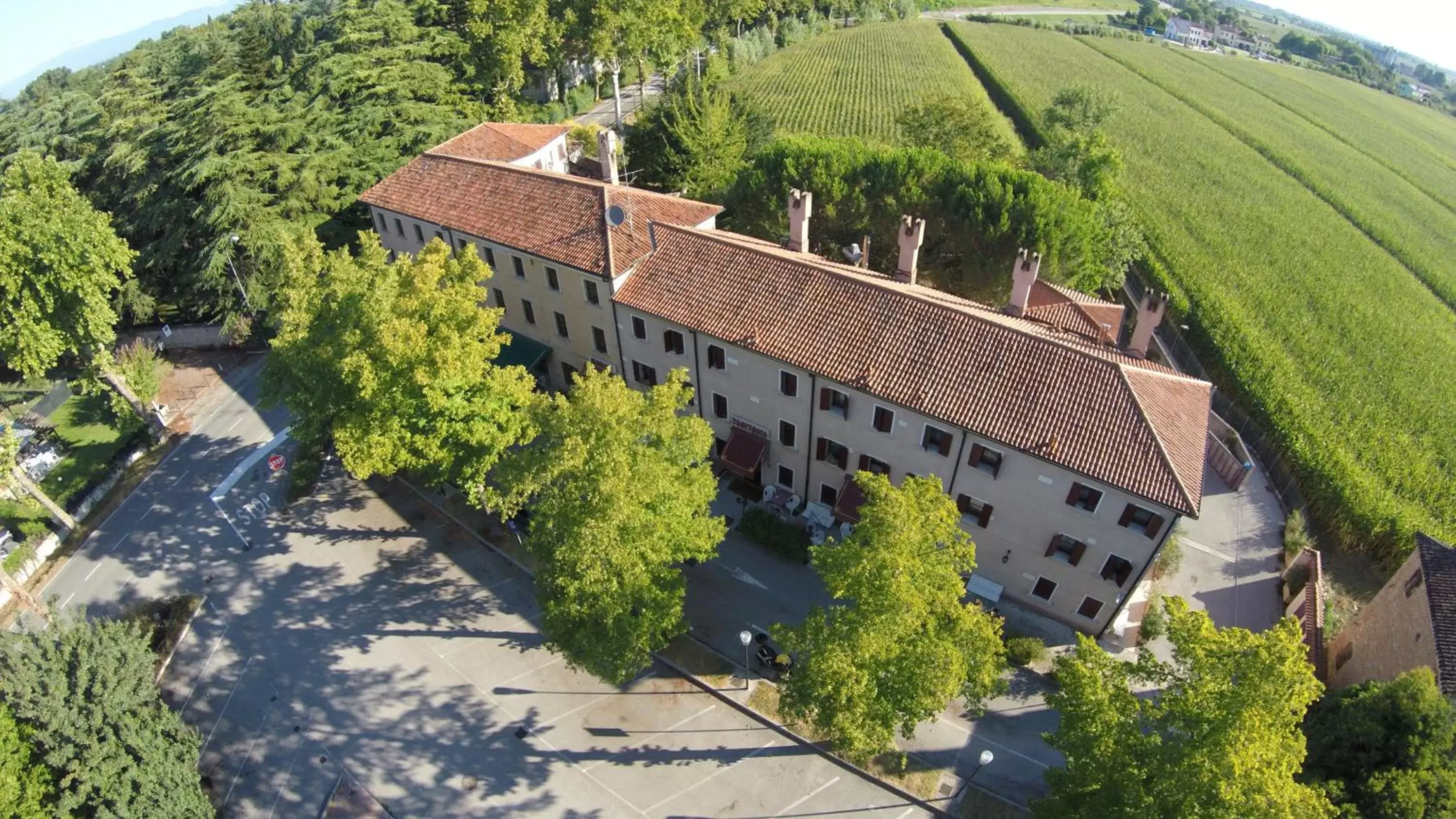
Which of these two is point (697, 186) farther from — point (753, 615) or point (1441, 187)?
point (1441, 187)

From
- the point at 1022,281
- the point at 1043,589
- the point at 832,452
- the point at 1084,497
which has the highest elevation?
the point at 1022,281

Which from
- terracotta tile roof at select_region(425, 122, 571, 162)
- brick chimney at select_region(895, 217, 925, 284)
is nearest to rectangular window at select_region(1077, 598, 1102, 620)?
brick chimney at select_region(895, 217, 925, 284)

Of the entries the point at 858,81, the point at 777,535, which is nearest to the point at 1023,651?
the point at 777,535

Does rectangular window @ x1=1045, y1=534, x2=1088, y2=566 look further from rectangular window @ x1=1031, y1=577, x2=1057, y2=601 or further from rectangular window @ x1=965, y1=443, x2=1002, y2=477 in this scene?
rectangular window @ x1=965, y1=443, x2=1002, y2=477

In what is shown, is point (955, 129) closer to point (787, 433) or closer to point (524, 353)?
point (787, 433)

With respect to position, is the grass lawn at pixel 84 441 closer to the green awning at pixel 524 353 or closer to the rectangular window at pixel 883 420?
the green awning at pixel 524 353

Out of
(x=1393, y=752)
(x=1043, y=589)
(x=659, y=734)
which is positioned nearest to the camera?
(x=1393, y=752)

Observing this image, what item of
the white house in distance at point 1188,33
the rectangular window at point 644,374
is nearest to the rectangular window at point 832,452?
the rectangular window at point 644,374
